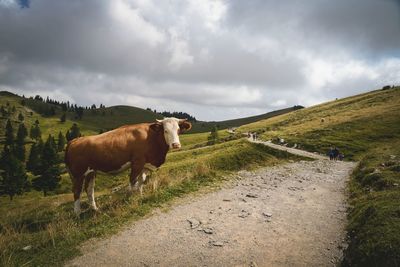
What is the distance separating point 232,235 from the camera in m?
8.05

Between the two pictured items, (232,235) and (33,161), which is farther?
(33,161)

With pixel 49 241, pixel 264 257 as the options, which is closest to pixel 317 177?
pixel 264 257

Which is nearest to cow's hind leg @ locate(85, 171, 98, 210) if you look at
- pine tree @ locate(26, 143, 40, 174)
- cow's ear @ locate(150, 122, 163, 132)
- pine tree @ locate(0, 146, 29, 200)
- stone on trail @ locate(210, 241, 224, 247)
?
cow's ear @ locate(150, 122, 163, 132)

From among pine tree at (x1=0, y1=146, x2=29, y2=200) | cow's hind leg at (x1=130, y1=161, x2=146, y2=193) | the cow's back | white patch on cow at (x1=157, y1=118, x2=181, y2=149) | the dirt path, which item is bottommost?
pine tree at (x1=0, y1=146, x2=29, y2=200)

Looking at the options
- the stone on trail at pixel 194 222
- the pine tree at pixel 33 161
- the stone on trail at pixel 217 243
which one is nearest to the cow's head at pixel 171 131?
the stone on trail at pixel 194 222

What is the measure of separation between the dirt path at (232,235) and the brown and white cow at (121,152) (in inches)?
92.0

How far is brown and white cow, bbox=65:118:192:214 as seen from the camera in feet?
35.5

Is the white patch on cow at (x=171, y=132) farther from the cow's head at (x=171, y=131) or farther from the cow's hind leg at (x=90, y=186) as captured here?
the cow's hind leg at (x=90, y=186)

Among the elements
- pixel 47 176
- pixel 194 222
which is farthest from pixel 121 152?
pixel 47 176

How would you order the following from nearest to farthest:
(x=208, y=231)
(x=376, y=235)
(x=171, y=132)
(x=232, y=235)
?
(x=376, y=235), (x=232, y=235), (x=208, y=231), (x=171, y=132)

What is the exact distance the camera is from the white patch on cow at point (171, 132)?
1127 centimetres

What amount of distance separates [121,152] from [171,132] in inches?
84.9

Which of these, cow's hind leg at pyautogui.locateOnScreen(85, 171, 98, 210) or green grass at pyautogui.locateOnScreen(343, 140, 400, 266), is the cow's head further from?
green grass at pyautogui.locateOnScreen(343, 140, 400, 266)

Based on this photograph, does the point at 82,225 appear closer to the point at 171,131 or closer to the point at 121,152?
the point at 121,152
